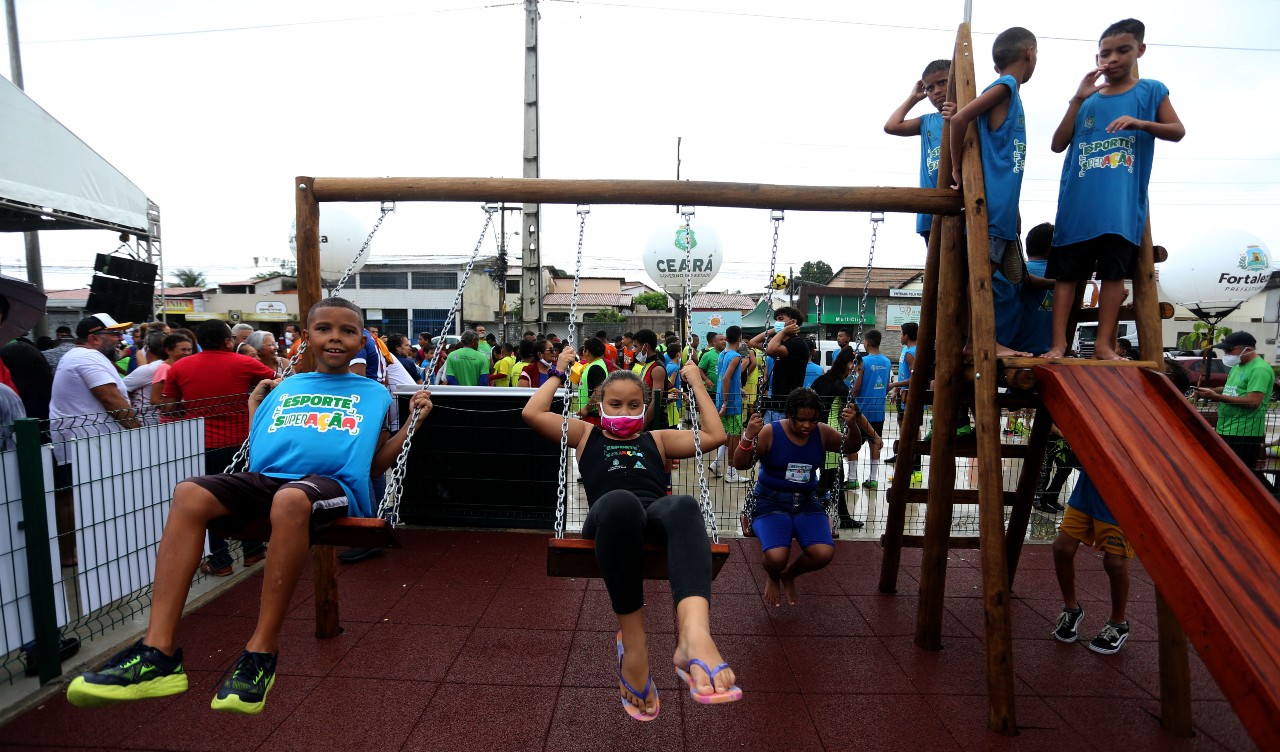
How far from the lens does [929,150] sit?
4141 mm

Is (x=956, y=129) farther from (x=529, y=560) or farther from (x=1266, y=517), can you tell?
(x=529, y=560)

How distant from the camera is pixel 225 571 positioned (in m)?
4.64

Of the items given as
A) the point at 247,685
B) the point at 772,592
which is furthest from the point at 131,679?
the point at 772,592

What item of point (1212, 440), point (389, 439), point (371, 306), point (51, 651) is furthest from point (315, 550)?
point (371, 306)

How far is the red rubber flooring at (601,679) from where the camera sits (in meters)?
2.84

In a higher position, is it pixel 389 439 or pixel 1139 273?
pixel 1139 273

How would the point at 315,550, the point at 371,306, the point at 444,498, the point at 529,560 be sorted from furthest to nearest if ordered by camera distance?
1. the point at 371,306
2. the point at 444,498
3. the point at 529,560
4. the point at 315,550

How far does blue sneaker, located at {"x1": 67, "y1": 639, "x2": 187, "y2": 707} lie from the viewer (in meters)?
2.08

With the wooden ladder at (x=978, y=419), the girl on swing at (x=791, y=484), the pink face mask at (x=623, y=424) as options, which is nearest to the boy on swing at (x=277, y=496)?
the pink face mask at (x=623, y=424)

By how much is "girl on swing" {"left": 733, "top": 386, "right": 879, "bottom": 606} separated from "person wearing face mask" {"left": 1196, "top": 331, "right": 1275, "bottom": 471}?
480 cm

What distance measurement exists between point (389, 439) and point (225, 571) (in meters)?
2.38

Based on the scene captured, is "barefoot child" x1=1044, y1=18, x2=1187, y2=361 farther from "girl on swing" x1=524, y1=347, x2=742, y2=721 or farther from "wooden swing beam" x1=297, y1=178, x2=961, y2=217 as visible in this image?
"girl on swing" x1=524, y1=347, x2=742, y2=721

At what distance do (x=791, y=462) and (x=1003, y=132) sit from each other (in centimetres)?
228

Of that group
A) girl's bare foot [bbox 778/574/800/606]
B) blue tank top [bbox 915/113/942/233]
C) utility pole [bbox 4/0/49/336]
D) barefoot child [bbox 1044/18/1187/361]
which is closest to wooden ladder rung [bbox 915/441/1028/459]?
barefoot child [bbox 1044/18/1187/361]
